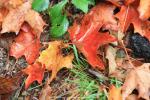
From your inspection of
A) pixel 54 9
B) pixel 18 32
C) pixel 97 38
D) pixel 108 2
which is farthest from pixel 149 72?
pixel 18 32

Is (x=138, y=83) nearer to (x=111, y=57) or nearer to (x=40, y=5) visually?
(x=111, y=57)

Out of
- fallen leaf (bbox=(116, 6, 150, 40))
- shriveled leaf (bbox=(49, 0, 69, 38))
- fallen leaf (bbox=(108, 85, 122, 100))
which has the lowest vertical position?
fallen leaf (bbox=(108, 85, 122, 100))

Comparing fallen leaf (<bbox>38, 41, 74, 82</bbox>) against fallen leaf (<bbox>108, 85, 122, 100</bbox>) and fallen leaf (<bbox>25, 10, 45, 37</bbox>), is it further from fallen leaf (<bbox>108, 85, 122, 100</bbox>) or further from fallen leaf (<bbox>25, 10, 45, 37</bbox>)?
fallen leaf (<bbox>108, 85, 122, 100</bbox>)

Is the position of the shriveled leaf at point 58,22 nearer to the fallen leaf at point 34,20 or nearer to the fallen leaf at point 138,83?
the fallen leaf at point 34,20

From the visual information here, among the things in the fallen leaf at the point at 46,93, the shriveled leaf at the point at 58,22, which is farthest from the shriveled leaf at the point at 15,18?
the fallen leaf at the point at 46,93

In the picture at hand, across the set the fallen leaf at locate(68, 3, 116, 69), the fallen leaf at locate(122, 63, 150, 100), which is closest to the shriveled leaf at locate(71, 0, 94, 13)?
the fallen leaf at locate(68, 3, 116, 69)

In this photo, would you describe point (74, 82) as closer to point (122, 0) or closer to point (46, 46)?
point (46, 46)
